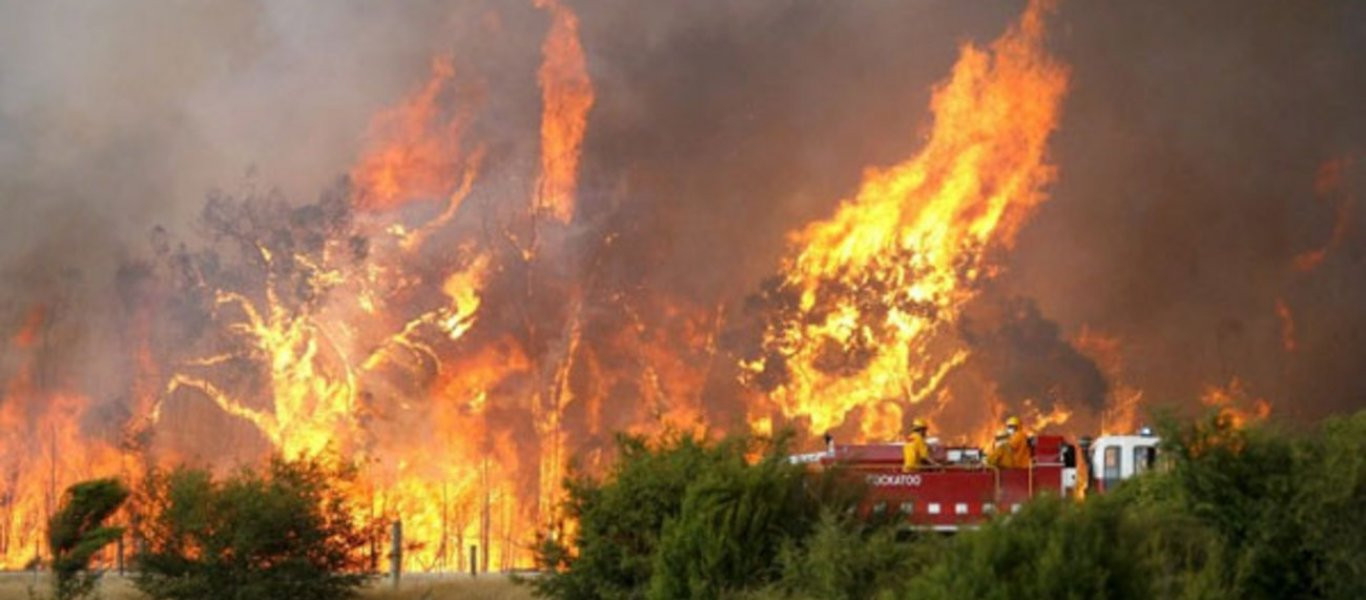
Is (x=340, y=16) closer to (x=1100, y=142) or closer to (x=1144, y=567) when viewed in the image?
(x=1100, y=142)

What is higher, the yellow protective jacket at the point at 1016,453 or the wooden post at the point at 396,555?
the yellow protective jacket at the point at 1016,453

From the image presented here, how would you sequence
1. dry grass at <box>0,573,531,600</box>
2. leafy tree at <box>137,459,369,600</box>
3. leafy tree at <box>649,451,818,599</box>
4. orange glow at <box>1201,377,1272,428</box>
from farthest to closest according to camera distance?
orange glow at <box>1201,377,1272,428</box>
dry grass at <box>0,573,531,600</box>
leafy tree at <box>137,459,369,600</box>
leafy tree at <box>649,451,818,599</box>

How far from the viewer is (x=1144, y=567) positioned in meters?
Result: 22.5

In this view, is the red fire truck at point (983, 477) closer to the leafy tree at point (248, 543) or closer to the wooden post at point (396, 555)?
the leafy tree at point (248, 543)

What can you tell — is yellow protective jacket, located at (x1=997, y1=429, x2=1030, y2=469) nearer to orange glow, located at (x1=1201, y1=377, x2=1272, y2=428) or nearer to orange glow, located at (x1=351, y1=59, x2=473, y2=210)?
orange glow, located at (x1=1201, y1=377, x2=1272, y2=428)

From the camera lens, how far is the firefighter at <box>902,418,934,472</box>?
1325 inches

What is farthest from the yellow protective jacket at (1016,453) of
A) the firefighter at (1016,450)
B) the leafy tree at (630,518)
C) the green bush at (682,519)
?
the leafy tree at (630,518)

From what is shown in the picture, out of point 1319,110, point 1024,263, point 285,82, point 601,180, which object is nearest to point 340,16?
point 285,82

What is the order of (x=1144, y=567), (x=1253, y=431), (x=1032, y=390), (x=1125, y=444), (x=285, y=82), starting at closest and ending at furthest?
(x=1144, y=567) < (x=1253, y=431) < (x=1125, y=444) < (x=1032, y=390) < (x=285, y=82)

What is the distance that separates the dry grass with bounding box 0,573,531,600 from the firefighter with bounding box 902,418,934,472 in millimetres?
7034

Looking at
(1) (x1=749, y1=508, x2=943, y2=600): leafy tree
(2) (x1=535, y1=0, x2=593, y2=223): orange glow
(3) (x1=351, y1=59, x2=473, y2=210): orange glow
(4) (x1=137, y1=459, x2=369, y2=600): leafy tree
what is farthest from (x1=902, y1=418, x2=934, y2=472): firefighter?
(3) (x1=351, y1=59, x2=473, y2=210): orange glow

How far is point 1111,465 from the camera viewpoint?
3319 cm

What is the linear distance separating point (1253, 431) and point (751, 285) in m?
28.2

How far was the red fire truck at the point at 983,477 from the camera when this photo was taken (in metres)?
32.7
